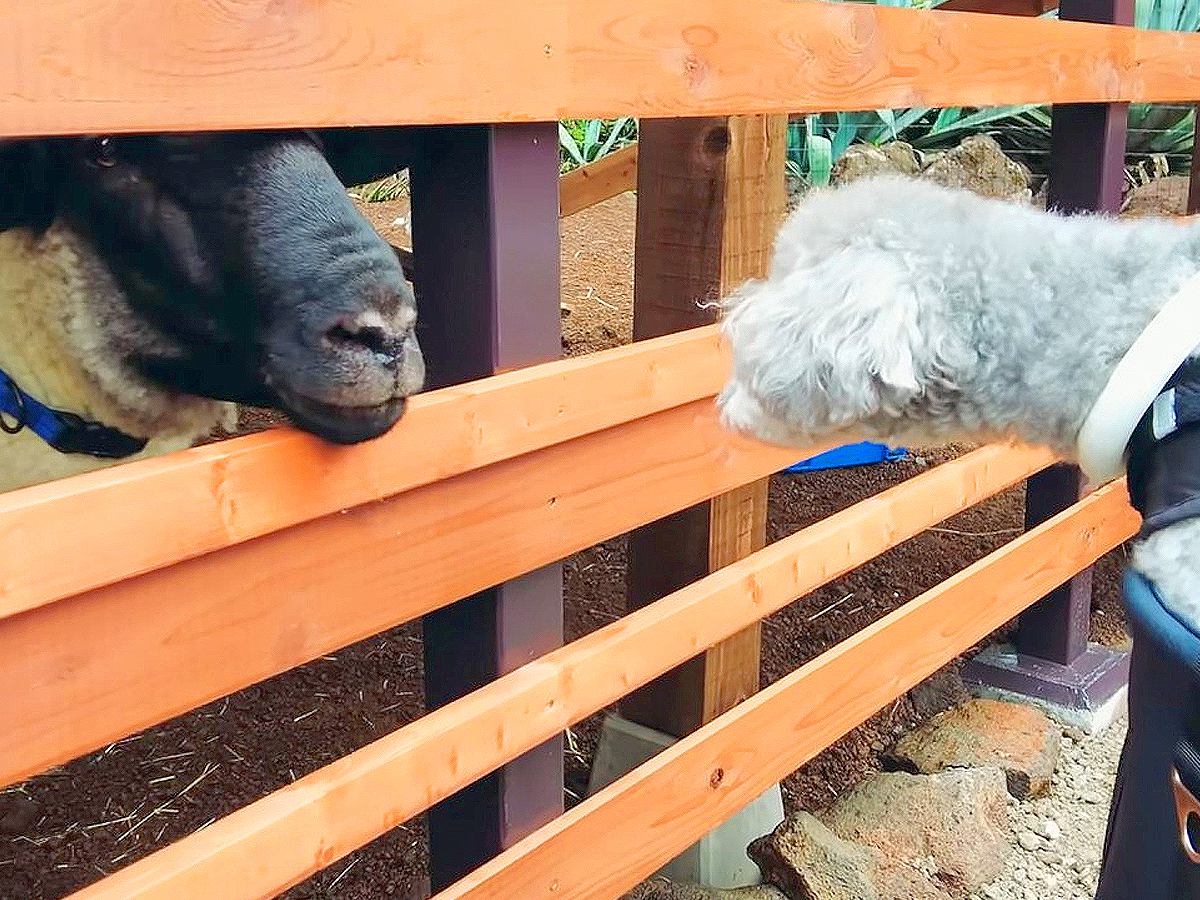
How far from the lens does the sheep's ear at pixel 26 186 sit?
76.1 inches

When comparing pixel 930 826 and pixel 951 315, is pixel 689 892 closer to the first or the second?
pixel 930 826

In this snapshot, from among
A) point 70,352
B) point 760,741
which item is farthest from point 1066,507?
point 70,352

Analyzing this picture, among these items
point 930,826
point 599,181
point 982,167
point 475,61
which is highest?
point 475,61

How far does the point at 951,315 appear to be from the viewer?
156 cm

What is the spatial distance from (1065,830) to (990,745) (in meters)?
0.33

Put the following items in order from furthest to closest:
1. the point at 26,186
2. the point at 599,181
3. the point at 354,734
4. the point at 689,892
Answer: the point at 599,181
the point at 354,734
the point at 689,892
the point at 26,186

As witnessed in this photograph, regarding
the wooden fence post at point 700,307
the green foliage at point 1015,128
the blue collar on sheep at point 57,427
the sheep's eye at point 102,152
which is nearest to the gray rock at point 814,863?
the wooden fence post at point 700,307

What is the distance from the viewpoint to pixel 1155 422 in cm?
142

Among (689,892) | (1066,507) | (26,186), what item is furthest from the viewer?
(1066,507)

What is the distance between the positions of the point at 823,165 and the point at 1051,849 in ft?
14.5

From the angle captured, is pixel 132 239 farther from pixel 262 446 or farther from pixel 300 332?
pixel 262 446

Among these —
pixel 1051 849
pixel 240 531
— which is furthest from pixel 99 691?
pixel 1051 849

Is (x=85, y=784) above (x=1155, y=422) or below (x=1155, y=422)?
below

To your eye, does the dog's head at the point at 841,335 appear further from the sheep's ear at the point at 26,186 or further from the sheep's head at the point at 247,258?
the sheep's ear at the point at 26,186
